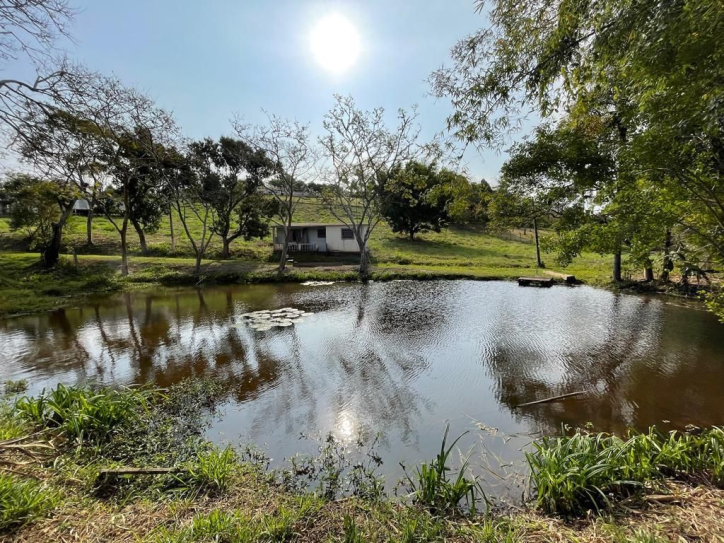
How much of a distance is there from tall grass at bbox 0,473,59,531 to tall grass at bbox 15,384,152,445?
3.54 feet

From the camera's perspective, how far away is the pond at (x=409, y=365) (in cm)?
461

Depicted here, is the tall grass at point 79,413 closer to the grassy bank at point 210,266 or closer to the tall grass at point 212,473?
the tall grass at point 212,473

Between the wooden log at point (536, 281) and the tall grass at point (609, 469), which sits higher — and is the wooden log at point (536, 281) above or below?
above

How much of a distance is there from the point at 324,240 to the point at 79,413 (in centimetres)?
2339

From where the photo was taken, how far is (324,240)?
26.9 metres

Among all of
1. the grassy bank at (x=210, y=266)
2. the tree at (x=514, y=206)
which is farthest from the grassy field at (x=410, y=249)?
the tree at (x=514, y=206)

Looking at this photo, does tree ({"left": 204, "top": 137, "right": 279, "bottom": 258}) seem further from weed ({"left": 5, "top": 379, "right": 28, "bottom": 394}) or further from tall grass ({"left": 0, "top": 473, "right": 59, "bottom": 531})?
tall grass ({"left": 0, "top": 473, "right": 59, "bottom": 531})

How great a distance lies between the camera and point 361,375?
6.45 metres

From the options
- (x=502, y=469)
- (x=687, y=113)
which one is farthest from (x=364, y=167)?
(x=502, y=469)

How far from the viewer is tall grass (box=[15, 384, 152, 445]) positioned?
3795mm

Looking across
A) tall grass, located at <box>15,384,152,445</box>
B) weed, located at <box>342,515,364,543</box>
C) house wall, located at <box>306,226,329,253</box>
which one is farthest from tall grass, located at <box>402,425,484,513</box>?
house wall, located at <box>306,226,329,253</box>

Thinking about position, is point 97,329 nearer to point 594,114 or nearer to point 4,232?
point 594,114

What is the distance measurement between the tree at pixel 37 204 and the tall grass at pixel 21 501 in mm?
17756

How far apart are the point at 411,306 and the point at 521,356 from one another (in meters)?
5.36
